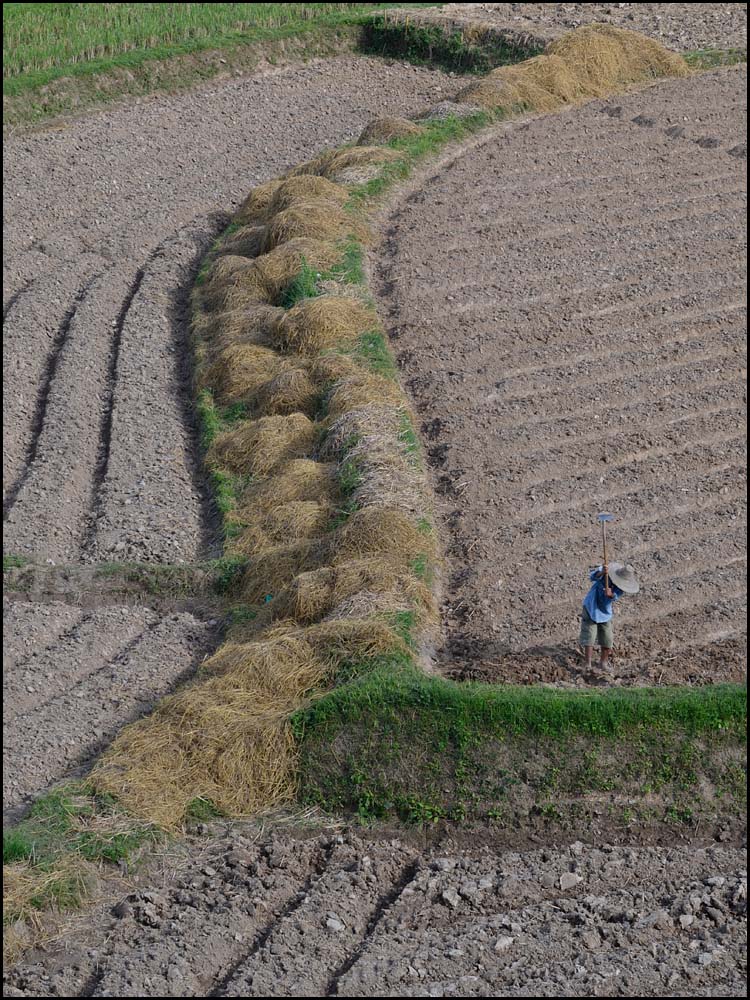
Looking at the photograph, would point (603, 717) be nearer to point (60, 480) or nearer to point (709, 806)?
point (709, 806)

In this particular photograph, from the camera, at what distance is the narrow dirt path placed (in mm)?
12797

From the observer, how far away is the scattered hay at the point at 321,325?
14672 millimetres

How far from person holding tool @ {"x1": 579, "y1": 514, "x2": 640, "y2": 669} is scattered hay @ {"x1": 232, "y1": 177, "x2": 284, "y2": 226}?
10180 millimetres

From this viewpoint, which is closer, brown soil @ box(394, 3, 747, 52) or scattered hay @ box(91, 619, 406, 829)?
scattered hay @ box(91, 619, 406, 829)

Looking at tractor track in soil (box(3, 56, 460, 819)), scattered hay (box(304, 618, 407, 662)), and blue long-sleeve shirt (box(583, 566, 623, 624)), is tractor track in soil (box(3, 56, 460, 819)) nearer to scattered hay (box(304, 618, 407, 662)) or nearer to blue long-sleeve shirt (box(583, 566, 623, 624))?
scattered hay (box(304, 618, 407, 662))

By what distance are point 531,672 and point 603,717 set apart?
994mm

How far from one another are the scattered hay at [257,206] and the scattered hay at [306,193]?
33 cm

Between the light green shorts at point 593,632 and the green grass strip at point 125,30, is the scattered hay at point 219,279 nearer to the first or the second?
the green grass strip at point 125,30

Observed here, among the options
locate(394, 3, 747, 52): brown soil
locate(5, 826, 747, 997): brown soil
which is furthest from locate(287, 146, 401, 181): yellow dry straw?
locate(5, 826, 747, 997): brown soil

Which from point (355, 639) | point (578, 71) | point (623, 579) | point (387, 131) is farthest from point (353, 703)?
point (578, 71)

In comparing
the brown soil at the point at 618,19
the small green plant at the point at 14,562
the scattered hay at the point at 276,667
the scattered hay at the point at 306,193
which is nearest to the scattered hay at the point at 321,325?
the scattered hay at the point at 306,193

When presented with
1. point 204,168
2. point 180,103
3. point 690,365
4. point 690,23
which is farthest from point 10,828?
point 690,23

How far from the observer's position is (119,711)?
33.2ft

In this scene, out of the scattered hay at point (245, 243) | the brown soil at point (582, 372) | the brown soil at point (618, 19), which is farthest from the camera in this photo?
the brown soil at point (618, 19)
